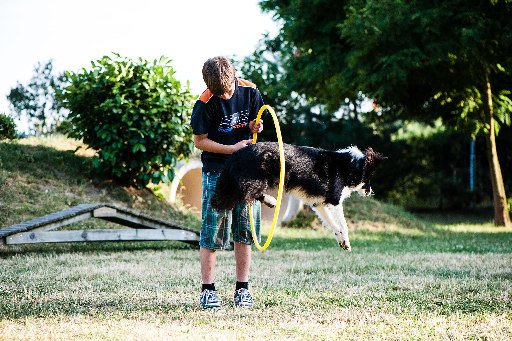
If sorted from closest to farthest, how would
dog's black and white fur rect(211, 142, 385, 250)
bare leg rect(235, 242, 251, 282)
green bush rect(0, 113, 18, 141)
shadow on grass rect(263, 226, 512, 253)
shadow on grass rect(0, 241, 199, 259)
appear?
dog's black and white fur rect(211, 142, 385, 250) < bare leg rect(235, 242, 251, 282) < green bush rect(0, 113, 18, 141) < shadow on grass rect(0, 241, 199, 259) < shadow on grass rect(263, 226, 512, 253)

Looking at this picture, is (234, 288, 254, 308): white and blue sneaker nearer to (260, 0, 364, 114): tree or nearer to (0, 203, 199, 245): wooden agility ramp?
(0, 203, 199, 245): wooden agility ramp

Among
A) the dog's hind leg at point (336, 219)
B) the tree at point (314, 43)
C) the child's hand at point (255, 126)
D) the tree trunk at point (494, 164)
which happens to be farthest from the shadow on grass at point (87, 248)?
the tree trunk at point (494, 164)

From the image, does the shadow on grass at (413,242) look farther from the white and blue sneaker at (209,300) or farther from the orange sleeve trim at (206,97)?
the orange sleeve trim at (206,97)

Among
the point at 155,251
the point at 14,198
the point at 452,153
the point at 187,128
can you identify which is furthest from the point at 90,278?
the point at 452,153

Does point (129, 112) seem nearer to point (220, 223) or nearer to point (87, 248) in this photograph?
point (87, 248)

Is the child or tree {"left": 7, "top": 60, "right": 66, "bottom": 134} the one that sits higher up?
tree {"left": 7, "top": 60, "right": 66, "bottom": 134}

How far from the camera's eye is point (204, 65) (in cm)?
356

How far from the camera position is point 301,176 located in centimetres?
333

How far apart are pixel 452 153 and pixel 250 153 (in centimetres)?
1716

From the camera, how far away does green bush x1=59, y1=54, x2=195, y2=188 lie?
9.13 metres

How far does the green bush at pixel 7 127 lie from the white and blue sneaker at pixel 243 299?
4744 millimetres

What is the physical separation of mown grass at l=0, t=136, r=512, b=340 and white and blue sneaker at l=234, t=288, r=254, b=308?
7 centimetres

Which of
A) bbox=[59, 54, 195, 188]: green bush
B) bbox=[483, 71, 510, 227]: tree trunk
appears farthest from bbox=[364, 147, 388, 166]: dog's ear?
bbox=[483, 71, 510, 227]: tree trunk

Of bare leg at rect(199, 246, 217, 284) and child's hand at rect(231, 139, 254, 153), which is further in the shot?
bare leg at rect(199, 246, 217, 284)
